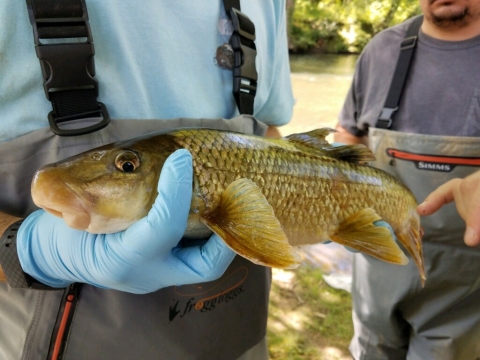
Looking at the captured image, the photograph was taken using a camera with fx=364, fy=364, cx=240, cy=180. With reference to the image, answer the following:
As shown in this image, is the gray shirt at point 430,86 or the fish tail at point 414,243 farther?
the gray shirt at point 430,86

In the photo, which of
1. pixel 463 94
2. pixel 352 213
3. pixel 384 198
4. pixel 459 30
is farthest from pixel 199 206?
pixel 459 30

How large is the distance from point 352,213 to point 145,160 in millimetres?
758

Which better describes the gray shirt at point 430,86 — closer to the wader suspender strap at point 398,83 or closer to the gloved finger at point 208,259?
the wader suspender strap at point 398,83

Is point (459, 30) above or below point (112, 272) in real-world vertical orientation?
above

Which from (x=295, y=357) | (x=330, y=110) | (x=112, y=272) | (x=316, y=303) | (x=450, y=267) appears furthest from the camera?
(x=330, y=110)

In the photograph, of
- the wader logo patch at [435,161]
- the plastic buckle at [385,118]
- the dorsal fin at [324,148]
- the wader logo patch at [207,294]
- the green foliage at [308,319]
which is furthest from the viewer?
the green foliage at [308,319]

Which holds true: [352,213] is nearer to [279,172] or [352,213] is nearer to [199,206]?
[279,172]

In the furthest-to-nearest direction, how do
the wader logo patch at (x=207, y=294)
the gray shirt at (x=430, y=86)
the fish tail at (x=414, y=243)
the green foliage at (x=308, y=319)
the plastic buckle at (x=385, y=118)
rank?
1. the green foliage at (x=308, y=319)
2. the plastic buckle at (x=385, y=118)
3. the gray shirt at (x=430, y=86)
4. the fish tail at (x=414, y=243)
5. the wader logo patch at (x=207, y=294)

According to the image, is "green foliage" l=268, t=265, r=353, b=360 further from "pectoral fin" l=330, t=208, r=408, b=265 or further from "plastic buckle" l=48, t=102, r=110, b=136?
"plastic buckle" l=48, t=102, r=110, b=136

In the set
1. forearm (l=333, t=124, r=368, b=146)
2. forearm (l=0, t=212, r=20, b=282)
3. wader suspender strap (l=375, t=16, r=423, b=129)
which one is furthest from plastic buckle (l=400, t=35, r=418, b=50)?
forearm (l=0, t=212, r=20, b=282)

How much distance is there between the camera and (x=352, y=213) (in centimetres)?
131

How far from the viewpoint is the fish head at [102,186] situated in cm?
84

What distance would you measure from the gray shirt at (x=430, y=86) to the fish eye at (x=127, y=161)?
6.13 feet

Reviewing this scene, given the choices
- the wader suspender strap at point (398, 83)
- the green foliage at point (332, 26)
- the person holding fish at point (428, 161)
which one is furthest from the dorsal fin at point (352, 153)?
the green foliage at point (332, 26)
